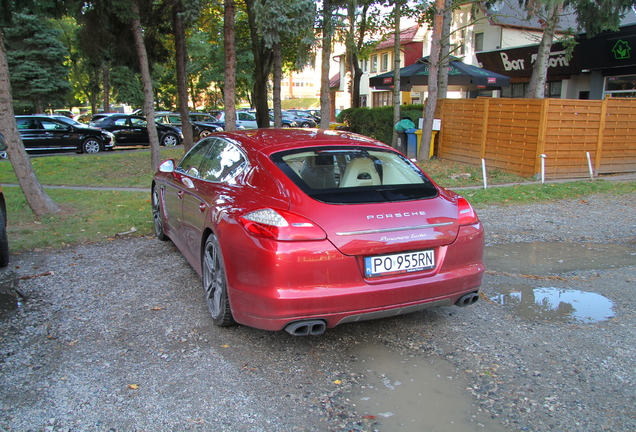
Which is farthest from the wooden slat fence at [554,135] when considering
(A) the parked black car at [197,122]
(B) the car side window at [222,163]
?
(A) the parked black car at [197,122]

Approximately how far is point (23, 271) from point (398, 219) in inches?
165

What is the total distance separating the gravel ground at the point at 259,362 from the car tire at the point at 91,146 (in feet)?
56.1

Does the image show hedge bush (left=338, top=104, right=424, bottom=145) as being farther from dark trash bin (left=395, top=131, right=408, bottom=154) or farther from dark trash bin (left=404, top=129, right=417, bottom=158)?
dark trash bin (left=404, top=129, right=417, bottom=158)

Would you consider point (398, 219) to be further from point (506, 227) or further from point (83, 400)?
point (506, 227)

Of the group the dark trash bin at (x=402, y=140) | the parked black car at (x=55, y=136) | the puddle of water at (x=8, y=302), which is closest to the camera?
the puddle of water at (x=8, y=302)

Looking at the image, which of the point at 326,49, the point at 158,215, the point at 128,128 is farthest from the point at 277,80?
the point at 158,215

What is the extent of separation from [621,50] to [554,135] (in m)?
9.70

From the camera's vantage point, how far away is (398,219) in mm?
3453

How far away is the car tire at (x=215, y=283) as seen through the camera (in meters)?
3.78

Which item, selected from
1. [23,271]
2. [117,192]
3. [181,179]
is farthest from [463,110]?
[23,271]

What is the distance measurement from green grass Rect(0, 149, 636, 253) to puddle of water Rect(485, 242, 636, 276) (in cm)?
285

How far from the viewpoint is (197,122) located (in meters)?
26.0

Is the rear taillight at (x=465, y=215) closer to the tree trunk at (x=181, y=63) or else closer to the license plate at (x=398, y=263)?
the license plate at (x=398, y=263)

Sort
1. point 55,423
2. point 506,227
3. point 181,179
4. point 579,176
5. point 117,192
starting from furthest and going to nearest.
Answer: point 579,176
point 117,192
point 506,227
point 181,179
point 55,423
